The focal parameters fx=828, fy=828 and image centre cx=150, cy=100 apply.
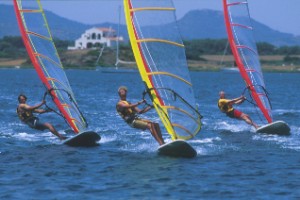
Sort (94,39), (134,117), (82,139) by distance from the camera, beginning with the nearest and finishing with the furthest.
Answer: (134,117) → (82,139) → (94,39)

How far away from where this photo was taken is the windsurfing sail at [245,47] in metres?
25.0

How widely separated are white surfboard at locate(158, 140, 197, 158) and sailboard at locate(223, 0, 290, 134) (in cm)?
752

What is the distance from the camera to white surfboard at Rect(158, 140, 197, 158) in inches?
681

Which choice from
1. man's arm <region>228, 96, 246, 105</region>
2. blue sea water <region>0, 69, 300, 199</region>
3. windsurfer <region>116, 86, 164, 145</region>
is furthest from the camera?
man's arm <region>228, 96, 246, 105</region>

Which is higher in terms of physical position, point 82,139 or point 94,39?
point 82,139

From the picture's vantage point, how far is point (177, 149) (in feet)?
57.2

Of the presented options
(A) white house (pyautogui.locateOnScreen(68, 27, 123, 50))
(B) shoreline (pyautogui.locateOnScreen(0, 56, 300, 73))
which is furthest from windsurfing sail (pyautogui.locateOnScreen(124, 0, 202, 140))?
(A) white house (pyautogui.locateOnScreen(68, 27, 123, 50))

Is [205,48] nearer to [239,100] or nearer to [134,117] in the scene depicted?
[239,100]

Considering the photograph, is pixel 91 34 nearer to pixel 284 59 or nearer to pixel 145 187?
pixel 284 59

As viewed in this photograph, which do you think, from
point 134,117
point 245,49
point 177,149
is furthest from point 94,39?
point 177,149

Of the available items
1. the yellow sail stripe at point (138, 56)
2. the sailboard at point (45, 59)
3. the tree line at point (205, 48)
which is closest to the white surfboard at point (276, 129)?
the sailboard at point (45, 59)

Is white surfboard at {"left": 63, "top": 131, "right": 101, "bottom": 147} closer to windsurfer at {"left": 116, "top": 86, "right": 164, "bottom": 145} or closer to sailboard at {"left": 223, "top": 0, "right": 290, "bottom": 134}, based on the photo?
windsurfer at {"left": 116, "top": 86, "right": 164, "bottom": 145}

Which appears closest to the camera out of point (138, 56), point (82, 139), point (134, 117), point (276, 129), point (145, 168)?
point (145, 168)

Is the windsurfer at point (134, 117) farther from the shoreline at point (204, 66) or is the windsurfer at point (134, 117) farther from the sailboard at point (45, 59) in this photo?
the shoreline at point (204, 66)
